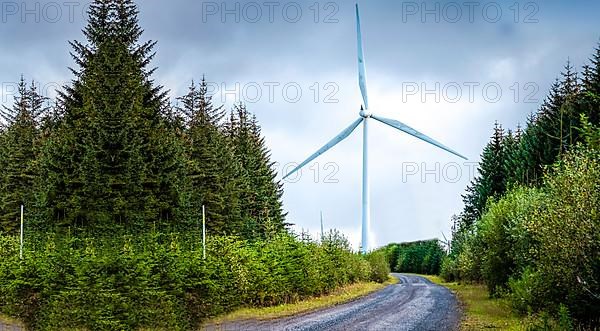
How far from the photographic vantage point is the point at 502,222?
1442 inches

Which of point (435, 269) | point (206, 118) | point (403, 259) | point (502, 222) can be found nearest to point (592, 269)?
point (502, 222)

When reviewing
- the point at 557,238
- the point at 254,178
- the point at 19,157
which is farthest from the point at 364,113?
the point at 557,238

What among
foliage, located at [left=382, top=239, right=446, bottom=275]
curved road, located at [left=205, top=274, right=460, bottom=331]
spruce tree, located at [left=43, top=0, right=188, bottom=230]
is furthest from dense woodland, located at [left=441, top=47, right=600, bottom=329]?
foliage, located at [left=382, top=239, right=446, bottom=275]

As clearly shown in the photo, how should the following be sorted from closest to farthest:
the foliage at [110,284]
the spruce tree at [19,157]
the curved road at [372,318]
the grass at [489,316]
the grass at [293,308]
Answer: the foliage at [110,284] < the curved road at [372,318] < the grass at [489,316] < the grass at [293,308] < the spruce tree at [19,157]

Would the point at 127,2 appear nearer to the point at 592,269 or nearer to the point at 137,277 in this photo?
the point at 137,277

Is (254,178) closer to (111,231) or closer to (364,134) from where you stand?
(364,134)

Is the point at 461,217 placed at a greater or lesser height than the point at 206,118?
lesser

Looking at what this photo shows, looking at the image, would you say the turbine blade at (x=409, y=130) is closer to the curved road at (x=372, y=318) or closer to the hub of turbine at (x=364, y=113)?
the hub of turbine at (x=364, y=113)

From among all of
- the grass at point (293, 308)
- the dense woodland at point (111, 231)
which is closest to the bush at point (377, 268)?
the grass at point (293, 308)

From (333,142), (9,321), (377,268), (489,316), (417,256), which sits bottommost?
(417,256)

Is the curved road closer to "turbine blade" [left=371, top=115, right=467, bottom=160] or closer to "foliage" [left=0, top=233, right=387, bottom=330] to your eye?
"foliage" [left=0, top=233, right=387, bottom=330]

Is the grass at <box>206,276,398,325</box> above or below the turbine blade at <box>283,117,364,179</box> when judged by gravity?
below

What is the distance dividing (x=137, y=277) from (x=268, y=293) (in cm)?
1848

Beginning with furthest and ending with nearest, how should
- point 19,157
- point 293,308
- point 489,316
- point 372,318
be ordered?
1. point 19,157
2. point 293,308
3. point 489,316
4. point 372,318
